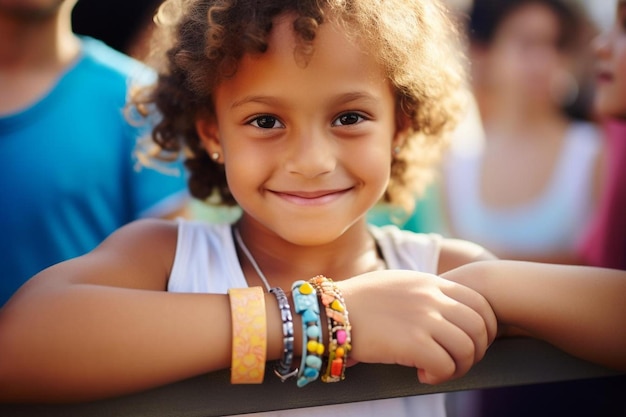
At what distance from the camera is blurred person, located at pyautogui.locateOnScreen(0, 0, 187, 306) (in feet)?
5.33

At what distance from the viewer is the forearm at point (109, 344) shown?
3.05ft

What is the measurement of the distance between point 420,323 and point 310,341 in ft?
0.54

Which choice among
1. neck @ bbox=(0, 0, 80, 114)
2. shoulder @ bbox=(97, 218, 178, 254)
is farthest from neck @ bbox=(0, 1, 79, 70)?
shoulder @ bbox=(97, 218, 178, 254)

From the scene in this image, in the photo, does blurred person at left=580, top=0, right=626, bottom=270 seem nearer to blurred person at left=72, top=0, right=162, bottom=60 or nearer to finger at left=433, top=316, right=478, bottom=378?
finger at left=433, top=316, right=478, bottom=378

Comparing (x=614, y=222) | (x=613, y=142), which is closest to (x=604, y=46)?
(x=614, y=222)

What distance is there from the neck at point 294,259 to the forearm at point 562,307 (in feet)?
1.17

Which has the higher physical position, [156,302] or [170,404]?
[156,302]

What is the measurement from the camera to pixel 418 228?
2502mm

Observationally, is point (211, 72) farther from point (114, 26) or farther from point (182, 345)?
point (114, 26)

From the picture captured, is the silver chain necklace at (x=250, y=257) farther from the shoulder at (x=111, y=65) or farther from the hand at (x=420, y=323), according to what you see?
the shoulder at (x=111, y=65)

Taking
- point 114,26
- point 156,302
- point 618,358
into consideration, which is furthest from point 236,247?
point 114,26

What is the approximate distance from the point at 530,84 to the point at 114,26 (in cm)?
190

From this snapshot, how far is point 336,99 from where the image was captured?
120 centimetres

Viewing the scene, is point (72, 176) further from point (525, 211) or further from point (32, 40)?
point (525, 211)
